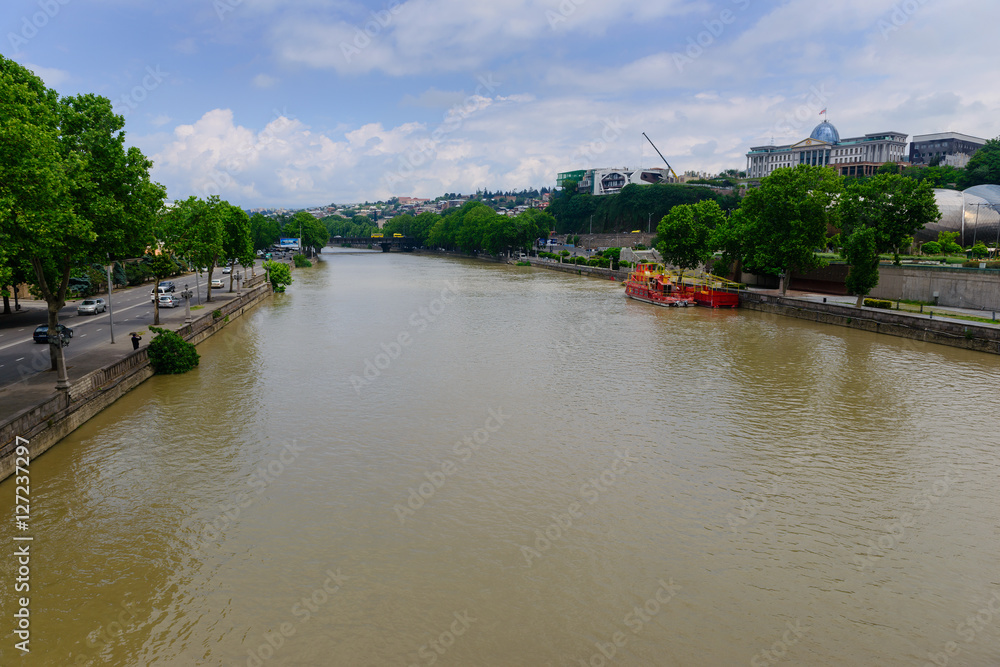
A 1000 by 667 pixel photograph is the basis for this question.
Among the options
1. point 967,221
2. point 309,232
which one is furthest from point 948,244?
point 309,232

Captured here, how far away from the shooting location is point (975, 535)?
14.2 metres

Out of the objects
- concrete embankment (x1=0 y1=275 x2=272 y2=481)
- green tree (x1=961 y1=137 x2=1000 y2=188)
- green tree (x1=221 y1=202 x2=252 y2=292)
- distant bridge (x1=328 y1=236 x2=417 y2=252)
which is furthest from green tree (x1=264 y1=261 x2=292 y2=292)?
green tree (x1=961 y1=137 x2=1000 y2=188)

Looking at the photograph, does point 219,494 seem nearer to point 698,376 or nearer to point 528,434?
point 528,434

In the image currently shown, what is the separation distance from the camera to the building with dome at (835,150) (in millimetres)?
165250

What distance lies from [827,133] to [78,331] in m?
198

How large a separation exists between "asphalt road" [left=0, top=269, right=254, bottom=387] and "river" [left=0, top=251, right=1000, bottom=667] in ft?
14.4

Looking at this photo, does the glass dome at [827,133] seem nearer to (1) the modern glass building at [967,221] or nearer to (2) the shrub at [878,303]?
(1) the modern glass building at [967,221]

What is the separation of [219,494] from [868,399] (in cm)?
2417

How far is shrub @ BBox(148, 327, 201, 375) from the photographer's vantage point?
1088 inches

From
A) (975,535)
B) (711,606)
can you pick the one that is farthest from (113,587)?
(975,535)

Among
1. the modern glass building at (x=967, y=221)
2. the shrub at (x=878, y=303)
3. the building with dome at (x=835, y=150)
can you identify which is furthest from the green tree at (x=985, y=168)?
the shrub at (x=878, y=303)

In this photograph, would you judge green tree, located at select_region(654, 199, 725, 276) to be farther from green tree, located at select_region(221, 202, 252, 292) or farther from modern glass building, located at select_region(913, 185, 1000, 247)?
green tree, located at select_region(221, 202, 252, 292)

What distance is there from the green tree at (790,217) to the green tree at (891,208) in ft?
6.38

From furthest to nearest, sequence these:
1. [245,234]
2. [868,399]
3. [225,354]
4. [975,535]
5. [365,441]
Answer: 1. [245,234]
2. [225,354]
3. [868,399]
4. [365,441]
5. [975,535]
